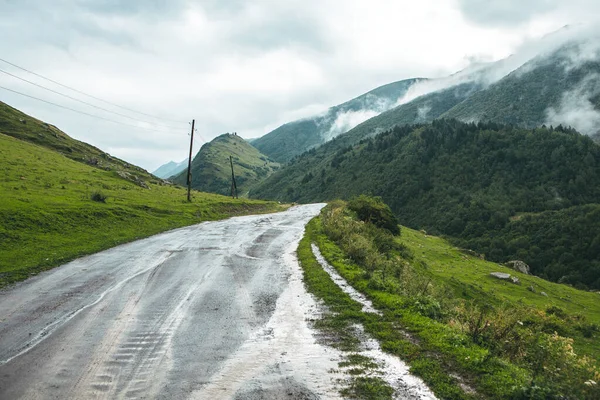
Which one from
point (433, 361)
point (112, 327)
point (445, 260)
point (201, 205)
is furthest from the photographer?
point (201, 205)

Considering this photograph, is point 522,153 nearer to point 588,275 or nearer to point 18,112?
point 588,275

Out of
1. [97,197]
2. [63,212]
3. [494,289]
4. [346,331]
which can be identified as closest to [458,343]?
[346,331]

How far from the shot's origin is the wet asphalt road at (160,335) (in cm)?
738

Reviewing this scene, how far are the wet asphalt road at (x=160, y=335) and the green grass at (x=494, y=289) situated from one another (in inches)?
903

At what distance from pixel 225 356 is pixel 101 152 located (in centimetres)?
11063

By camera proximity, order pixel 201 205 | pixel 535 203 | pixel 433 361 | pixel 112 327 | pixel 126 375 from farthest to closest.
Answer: pixel 535 203 < pixel 201 205 < pixel 112 327 < pixel 433 361 < pixel 126 375

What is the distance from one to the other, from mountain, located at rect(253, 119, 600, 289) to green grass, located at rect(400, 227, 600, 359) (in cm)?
6615

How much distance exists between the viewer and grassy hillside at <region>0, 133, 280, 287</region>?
2083cm

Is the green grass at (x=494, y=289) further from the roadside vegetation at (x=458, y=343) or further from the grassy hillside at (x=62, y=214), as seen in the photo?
the grassy hillside at (x=62, y=214)

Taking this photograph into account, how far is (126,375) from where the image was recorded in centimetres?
776

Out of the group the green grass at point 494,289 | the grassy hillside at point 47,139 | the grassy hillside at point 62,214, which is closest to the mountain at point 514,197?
the green grass at point 494,289

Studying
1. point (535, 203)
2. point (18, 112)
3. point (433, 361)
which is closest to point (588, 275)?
point (535, 203)

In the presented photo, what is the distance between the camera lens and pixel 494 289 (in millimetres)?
39344

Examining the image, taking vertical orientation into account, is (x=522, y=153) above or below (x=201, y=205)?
above
